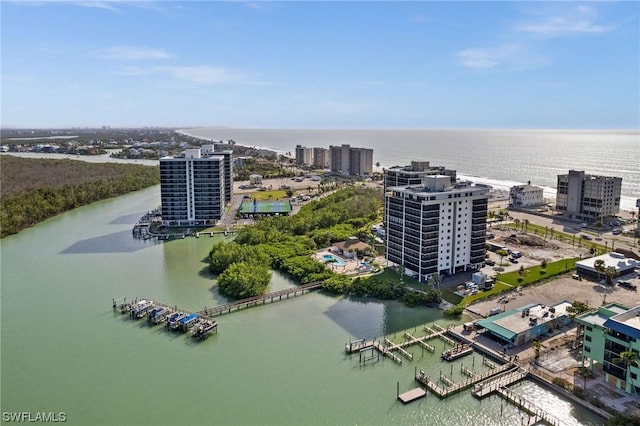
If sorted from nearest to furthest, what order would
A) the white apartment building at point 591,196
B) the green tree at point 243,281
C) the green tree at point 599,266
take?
the green tree at point 243,281, the green tree at point 599,266, the white apartment building at point 591,196

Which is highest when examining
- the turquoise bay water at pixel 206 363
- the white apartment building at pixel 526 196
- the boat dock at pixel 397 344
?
the white apartment building at pixel 526 196

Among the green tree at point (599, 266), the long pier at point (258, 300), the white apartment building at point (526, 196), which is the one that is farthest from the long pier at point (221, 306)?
the white apartment building at point (526, 196)

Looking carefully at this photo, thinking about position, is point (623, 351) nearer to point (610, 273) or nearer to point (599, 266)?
point (610, 273)

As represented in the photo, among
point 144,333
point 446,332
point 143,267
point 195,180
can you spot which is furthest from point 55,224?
point 446,332

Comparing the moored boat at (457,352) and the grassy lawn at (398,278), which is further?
the grassy lawn at (398,278)

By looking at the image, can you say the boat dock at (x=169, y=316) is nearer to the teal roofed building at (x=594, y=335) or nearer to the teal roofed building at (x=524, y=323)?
the teal roofed building at (x=524, y=323)

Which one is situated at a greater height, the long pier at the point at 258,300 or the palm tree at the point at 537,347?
the palm tree at the point at 537,347

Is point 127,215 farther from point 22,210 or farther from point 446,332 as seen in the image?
point 446,332
